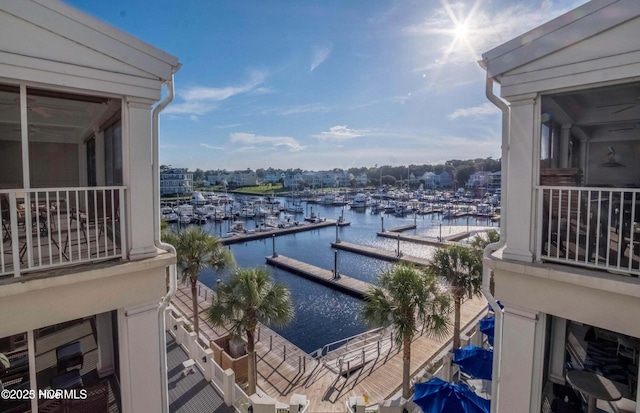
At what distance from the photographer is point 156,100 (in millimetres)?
3850

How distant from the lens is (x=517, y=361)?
381 cm

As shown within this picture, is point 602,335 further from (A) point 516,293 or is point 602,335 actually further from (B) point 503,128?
(B) point 503,128

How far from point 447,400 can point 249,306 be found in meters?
5.16

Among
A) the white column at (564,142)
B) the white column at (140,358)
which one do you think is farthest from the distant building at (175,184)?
the white column at (564,142)

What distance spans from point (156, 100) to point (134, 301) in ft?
7.83

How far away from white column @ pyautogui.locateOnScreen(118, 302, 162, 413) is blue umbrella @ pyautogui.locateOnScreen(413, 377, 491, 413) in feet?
17.9

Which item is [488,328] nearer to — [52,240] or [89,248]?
[89,248]

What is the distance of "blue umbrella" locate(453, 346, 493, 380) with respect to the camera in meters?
8.10

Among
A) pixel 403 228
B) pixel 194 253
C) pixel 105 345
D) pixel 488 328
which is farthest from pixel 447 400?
pixel 403 228

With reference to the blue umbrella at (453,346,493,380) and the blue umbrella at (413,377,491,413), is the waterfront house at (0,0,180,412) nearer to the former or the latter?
the blue umbrella at (413,377,491,413)

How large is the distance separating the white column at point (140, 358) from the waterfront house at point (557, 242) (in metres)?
4.19

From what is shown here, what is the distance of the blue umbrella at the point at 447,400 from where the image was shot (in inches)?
261

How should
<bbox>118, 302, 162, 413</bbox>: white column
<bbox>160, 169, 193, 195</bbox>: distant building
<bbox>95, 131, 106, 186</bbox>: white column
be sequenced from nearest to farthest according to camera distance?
<bbox>118, 302, 162, 413</bbox>: white column, <bbox>95, 131, 106, 186</bbox>: white column, <bbox>160, 169, 193, 195</bbox>: distant building

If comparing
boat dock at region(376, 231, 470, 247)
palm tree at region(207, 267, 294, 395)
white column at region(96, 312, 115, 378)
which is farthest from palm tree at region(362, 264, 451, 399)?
boat dock at region(376, 231, 470, 247)
